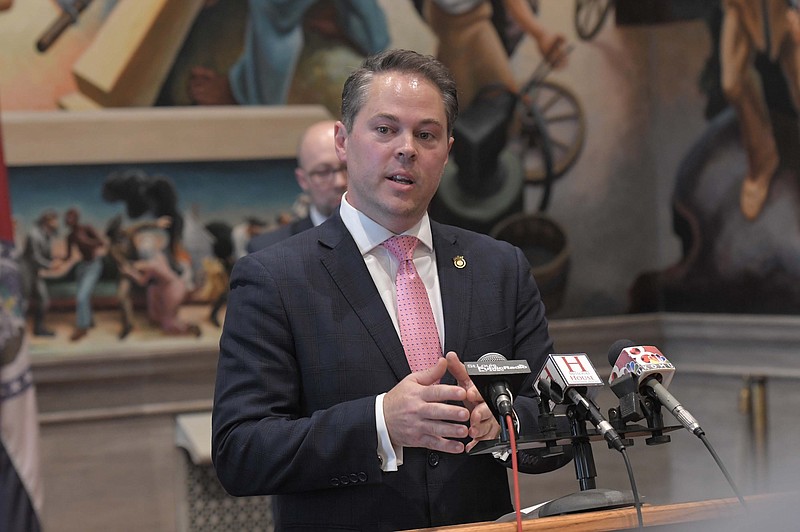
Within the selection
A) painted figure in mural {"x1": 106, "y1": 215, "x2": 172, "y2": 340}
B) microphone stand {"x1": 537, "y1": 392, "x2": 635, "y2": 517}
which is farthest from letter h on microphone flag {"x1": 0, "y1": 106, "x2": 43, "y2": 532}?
microphone stand {"x1": 537, "y1": 392, "x2": 635, "y2": 517}

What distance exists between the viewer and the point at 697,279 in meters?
6.98

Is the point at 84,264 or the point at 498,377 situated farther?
the point at 84,264

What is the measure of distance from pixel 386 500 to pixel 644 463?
4947 millimetres

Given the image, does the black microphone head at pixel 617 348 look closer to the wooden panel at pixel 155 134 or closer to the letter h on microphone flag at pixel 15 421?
the letter h on microphone flag at pixel 15 421

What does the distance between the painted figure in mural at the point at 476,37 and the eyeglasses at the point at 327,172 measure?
81.5 inches

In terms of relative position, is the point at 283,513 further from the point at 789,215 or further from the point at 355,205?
the point at 789,215

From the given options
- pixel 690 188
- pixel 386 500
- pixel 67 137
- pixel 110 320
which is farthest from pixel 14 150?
pixel 690 188

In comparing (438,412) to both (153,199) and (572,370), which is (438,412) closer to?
(572,370)

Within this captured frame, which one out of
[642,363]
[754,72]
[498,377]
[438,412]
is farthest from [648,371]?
[754,72]

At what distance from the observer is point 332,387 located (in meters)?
2.45

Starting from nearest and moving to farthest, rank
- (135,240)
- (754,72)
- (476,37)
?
1. (135,240)
2. (754,72)
3. (476,37)

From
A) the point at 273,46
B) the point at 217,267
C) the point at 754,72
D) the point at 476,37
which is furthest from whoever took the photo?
the point at 476,37

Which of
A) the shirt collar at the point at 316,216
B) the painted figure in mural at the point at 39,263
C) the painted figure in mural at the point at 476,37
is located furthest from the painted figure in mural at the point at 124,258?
the painted figure in mural at the point at 476,37

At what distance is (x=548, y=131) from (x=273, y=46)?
2.00 meters
